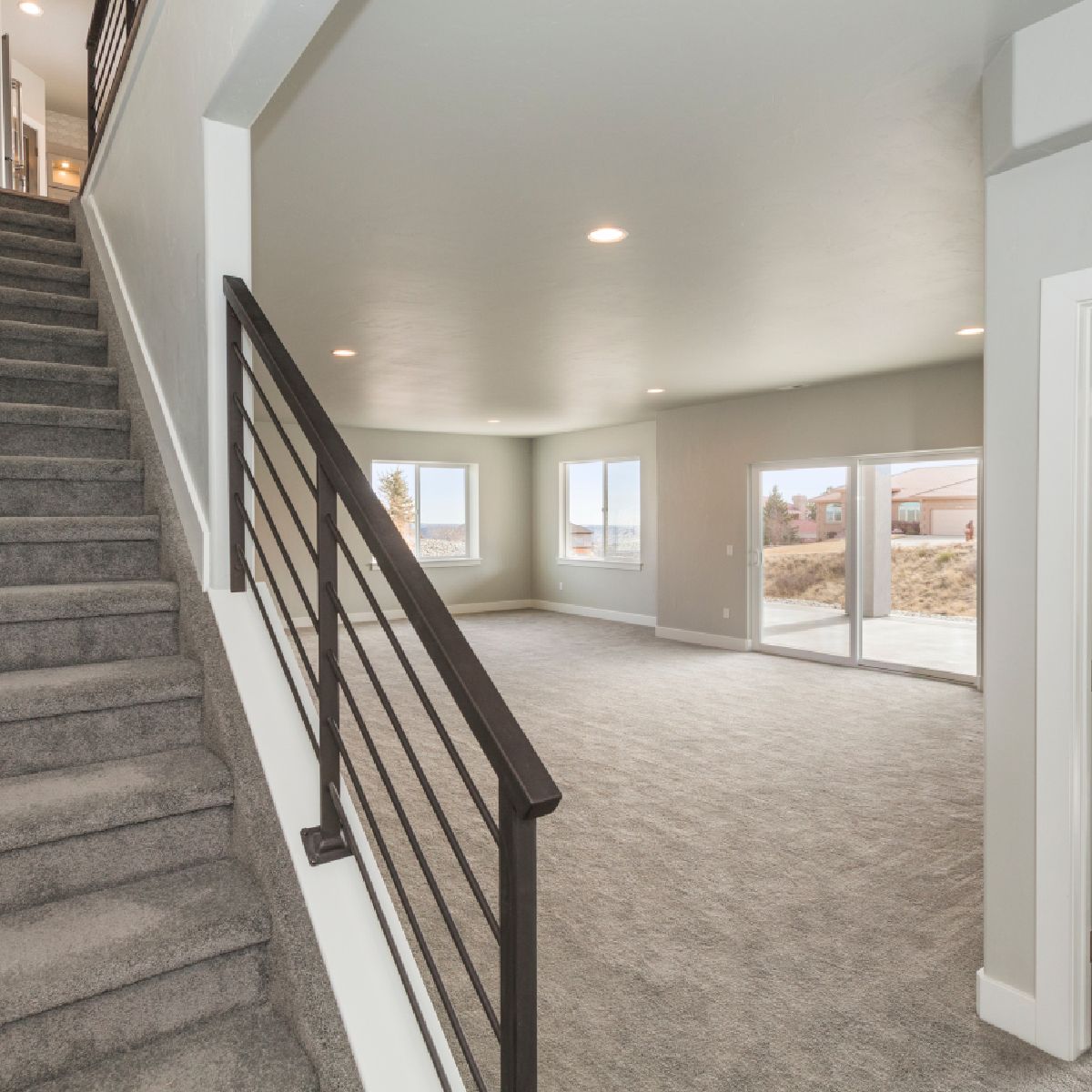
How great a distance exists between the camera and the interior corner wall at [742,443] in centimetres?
648

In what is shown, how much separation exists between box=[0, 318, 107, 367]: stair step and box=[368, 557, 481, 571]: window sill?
7.73m

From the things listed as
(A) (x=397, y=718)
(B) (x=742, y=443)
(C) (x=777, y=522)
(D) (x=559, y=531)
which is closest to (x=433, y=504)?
(D) (x=559, y=531)

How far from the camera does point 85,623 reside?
201cm

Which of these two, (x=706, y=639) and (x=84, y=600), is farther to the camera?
(x=706, y=639)

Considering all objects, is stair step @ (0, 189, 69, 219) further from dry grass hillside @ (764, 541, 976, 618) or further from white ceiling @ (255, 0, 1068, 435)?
dry grass hillside @ (764, 541, 976, 618)

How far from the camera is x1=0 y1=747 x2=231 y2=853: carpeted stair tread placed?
4.89 feet

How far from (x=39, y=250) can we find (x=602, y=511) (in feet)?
25.5

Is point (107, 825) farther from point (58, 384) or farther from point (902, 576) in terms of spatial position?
point (902, 576)

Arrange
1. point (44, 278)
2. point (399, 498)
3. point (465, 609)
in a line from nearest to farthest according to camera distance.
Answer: point (44, 278)
point (399, 498)
point (465, 609)

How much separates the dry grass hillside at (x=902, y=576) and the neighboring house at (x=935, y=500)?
170 millimetres

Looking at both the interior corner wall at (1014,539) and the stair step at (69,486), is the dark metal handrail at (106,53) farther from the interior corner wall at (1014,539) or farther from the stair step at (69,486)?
the interior corner wall at (1014,539)

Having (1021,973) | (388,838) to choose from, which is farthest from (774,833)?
(388,838)

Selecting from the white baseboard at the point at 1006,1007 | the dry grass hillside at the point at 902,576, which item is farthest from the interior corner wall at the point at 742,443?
the white baseboard at the point at 1006,1007

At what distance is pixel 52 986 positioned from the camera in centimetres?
128
